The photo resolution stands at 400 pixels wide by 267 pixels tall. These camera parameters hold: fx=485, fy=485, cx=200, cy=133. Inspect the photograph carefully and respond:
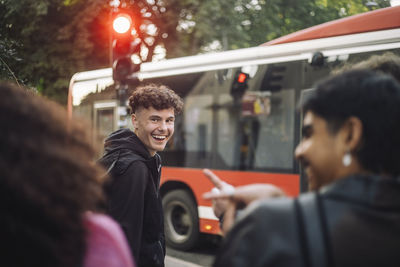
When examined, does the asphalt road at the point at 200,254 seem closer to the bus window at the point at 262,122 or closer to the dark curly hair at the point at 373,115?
the bus window at the point at 262,122

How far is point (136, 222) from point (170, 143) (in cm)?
566

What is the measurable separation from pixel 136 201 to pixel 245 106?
503 centimetres

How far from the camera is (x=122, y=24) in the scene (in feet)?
25.4

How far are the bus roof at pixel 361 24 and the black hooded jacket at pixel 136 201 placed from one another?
4.29 m

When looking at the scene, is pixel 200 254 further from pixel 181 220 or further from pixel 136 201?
pixel 136 201

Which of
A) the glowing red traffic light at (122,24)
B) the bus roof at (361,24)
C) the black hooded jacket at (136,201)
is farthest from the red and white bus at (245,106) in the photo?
the black hooded jacket at (136,201)

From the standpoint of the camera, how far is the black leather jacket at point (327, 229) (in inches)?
47.9

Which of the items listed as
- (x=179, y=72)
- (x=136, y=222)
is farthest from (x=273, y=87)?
(x=136, y=222)

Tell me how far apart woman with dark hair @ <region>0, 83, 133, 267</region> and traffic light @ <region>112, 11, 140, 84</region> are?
21.3 ft

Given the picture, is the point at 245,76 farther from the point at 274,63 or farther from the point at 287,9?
the point at 287,9

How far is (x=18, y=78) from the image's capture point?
141 inches

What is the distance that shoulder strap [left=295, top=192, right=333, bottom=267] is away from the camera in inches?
47.7

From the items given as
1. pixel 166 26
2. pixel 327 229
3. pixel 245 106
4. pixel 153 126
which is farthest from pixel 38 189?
pixel 166 26

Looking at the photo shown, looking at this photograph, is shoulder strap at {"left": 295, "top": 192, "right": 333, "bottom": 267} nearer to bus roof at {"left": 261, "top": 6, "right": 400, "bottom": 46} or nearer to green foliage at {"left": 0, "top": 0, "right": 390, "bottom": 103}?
bus roof at {"left": 261, "top": 6, "right": 400, "bottom": 46}
